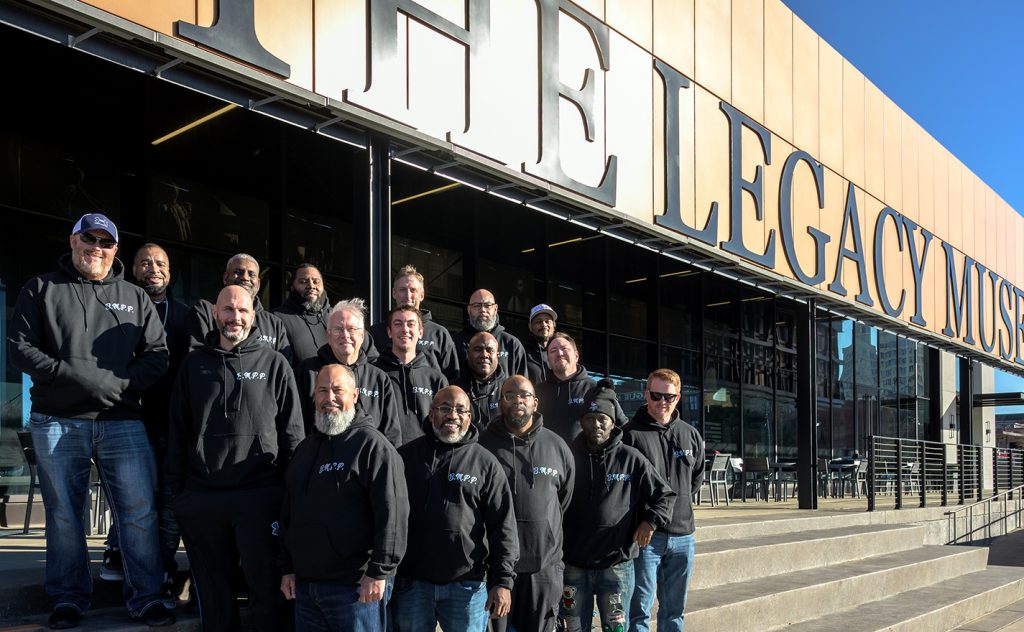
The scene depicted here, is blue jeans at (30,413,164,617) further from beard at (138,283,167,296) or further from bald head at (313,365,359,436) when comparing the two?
bald head at (313,365,359,436)

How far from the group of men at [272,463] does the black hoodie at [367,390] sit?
0.01 m

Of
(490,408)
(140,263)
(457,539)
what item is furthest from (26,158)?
(457,539)

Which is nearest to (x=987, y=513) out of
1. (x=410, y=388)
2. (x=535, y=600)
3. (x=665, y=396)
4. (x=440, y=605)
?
(x=665, y=396)

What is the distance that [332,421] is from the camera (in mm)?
4180

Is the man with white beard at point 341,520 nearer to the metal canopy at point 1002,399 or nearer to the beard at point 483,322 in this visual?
the beard at point 483,322

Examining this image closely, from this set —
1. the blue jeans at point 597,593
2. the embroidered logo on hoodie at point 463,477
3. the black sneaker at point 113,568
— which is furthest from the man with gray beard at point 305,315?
the blue jeans at point 597,593

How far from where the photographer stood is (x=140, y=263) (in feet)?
16.2

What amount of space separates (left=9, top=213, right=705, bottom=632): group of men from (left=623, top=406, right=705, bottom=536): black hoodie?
34.6 inches

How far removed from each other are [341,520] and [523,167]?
5300 millimetres

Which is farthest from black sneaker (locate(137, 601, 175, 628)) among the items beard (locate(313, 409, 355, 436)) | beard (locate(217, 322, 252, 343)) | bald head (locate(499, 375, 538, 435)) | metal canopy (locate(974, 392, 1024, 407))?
metal canopy (locate(974, 392, 1024, 407))

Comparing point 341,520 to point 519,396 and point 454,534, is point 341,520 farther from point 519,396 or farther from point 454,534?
point 519,396

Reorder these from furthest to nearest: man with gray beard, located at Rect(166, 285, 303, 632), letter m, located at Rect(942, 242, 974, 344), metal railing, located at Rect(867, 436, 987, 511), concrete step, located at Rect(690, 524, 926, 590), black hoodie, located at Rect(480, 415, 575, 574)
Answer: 1. letter m, located at Rect(942, 242, 974, 344)
2. metal railing, located at Rect(867, 436, 987, 511)
3. concrete step, located at Rect(690, 524, 926, 590)
4. black hoodie, located at Rect(480, 415, 575, 574)
5. man with gray beard, located at Rect(166, 285, 303, 632)

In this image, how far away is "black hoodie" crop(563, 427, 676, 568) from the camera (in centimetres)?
534

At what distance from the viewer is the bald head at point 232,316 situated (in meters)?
4.42
